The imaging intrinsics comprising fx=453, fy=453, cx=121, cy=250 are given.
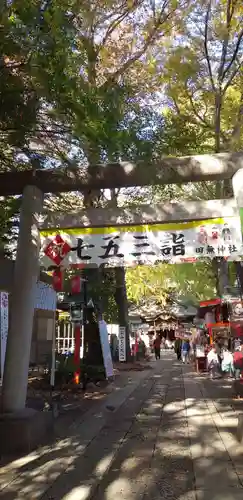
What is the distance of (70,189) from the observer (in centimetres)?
767

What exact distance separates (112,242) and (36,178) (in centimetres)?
166

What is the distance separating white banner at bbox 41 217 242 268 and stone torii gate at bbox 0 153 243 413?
0.71ft

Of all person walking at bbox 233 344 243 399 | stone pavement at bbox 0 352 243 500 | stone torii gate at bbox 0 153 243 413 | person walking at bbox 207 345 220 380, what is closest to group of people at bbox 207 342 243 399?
person walking at bbox 207 345 220 380

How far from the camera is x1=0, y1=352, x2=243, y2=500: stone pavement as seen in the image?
4963mm

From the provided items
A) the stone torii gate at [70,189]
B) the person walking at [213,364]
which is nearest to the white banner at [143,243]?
the stone torii gate at [70,189]

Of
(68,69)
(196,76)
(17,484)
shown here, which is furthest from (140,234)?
(196,76)

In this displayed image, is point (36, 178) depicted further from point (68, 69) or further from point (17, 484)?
point (17, 484)

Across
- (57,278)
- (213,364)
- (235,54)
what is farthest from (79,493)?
(213,364)

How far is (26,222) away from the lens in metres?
7.50

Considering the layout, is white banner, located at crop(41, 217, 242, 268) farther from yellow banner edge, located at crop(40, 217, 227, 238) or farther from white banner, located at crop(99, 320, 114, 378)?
white banner, located at crop(99, 320, 114, 378)

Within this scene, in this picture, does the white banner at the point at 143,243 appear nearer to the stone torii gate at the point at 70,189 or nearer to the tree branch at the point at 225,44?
the stone torii gate at the point at 70,189

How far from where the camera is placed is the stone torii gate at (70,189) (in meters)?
7.09

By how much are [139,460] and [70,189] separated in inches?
170

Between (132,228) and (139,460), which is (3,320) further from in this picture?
(139,460)
